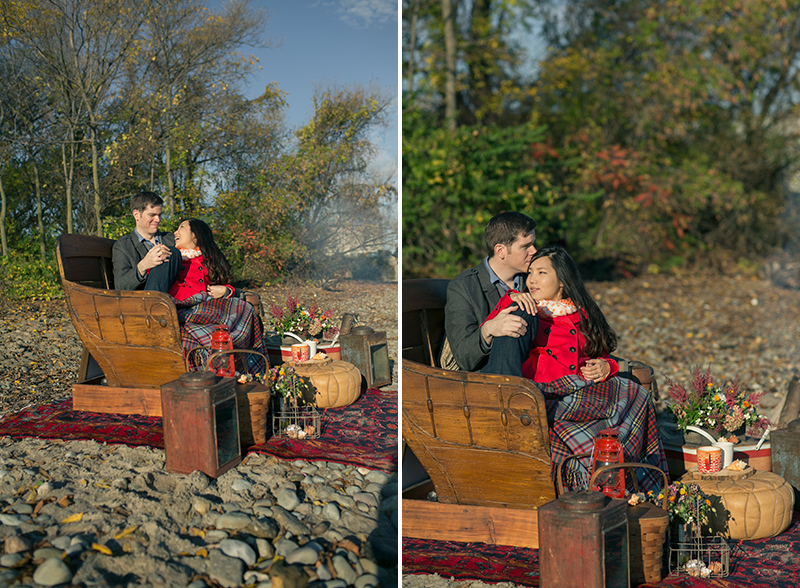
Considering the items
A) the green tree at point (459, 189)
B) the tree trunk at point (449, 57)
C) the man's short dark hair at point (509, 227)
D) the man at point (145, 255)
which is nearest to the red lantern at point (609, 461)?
the man's short dark hair at point (509, 227)

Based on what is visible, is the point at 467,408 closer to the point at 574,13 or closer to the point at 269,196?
the point at 269,196

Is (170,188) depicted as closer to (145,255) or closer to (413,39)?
(145,255)

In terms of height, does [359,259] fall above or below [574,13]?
below

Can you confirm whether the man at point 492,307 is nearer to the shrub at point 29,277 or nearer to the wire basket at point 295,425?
the wire basket at point 295,425

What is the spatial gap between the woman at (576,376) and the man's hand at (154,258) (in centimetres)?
231

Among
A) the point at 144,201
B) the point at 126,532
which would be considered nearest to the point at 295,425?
the point at 126,532

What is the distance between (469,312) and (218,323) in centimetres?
208

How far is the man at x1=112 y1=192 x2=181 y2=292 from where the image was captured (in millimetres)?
4586

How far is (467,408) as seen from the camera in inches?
117

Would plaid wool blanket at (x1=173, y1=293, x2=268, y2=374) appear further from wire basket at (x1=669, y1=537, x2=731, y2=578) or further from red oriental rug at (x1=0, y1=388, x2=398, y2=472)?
wire basket at (x1=669, y1=537, x2=731, y2=578)

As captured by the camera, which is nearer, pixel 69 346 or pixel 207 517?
pixel 207 517

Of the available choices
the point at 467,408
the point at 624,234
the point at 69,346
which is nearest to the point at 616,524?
the point at 467,408

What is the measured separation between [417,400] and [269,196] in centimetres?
271

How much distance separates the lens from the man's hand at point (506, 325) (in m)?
3.00
